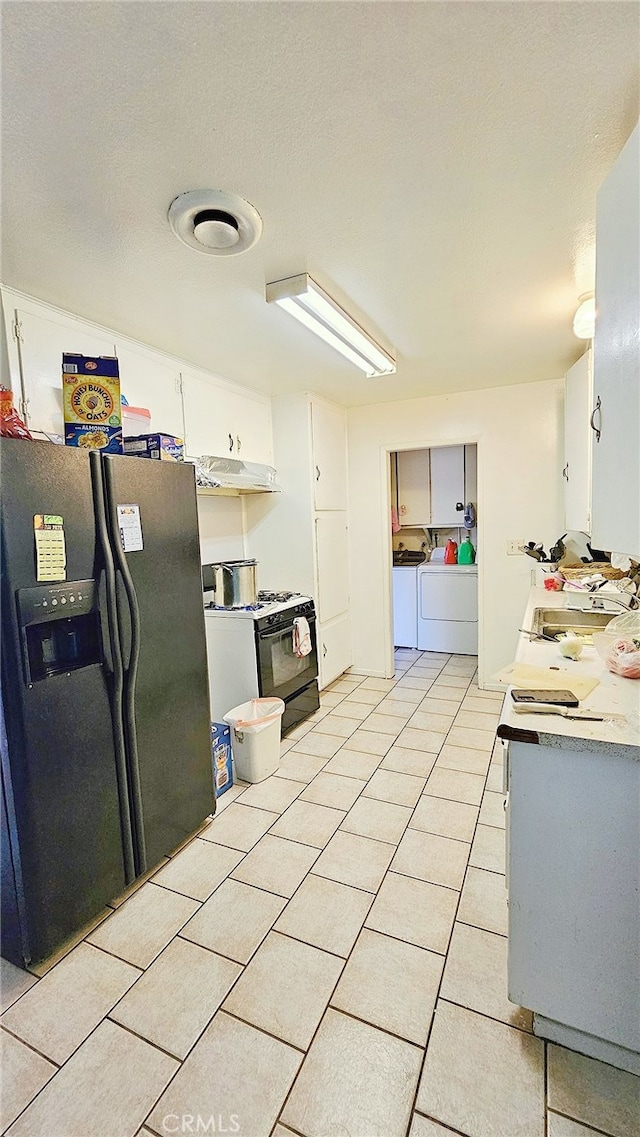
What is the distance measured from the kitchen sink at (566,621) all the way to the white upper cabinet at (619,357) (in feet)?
3.61

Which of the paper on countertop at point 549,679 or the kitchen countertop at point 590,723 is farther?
the paper on countertop at point 549,679

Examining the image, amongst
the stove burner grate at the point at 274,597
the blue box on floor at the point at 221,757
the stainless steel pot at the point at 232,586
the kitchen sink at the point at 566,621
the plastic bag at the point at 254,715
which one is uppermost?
the stainless steel pot at the point at 232,586

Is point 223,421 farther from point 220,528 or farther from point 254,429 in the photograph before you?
point 220,528

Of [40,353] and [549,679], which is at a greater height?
[40,353]

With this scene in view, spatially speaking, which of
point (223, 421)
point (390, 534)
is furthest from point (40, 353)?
point (390, 534)

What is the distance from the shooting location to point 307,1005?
1.36 meters

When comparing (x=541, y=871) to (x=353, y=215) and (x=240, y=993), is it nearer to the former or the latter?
(x=240, y=993)

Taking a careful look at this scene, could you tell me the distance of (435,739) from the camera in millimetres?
2996

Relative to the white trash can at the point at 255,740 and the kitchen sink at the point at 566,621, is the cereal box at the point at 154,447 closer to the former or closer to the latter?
the white trash can at the point at 255,740

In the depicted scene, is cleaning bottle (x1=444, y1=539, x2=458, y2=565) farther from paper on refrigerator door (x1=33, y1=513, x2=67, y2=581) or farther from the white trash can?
paper on refrigerator door (x1=33, y1=513, x2=67, y2=581)

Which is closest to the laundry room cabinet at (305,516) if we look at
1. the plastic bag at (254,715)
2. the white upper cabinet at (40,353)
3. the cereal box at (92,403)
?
the plastic bag at (254,715)

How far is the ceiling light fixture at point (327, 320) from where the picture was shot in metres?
1.83

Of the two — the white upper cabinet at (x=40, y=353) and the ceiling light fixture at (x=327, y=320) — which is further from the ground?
the ceiling light fixture at (x=327, y=320)

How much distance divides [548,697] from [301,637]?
78.5 inches
